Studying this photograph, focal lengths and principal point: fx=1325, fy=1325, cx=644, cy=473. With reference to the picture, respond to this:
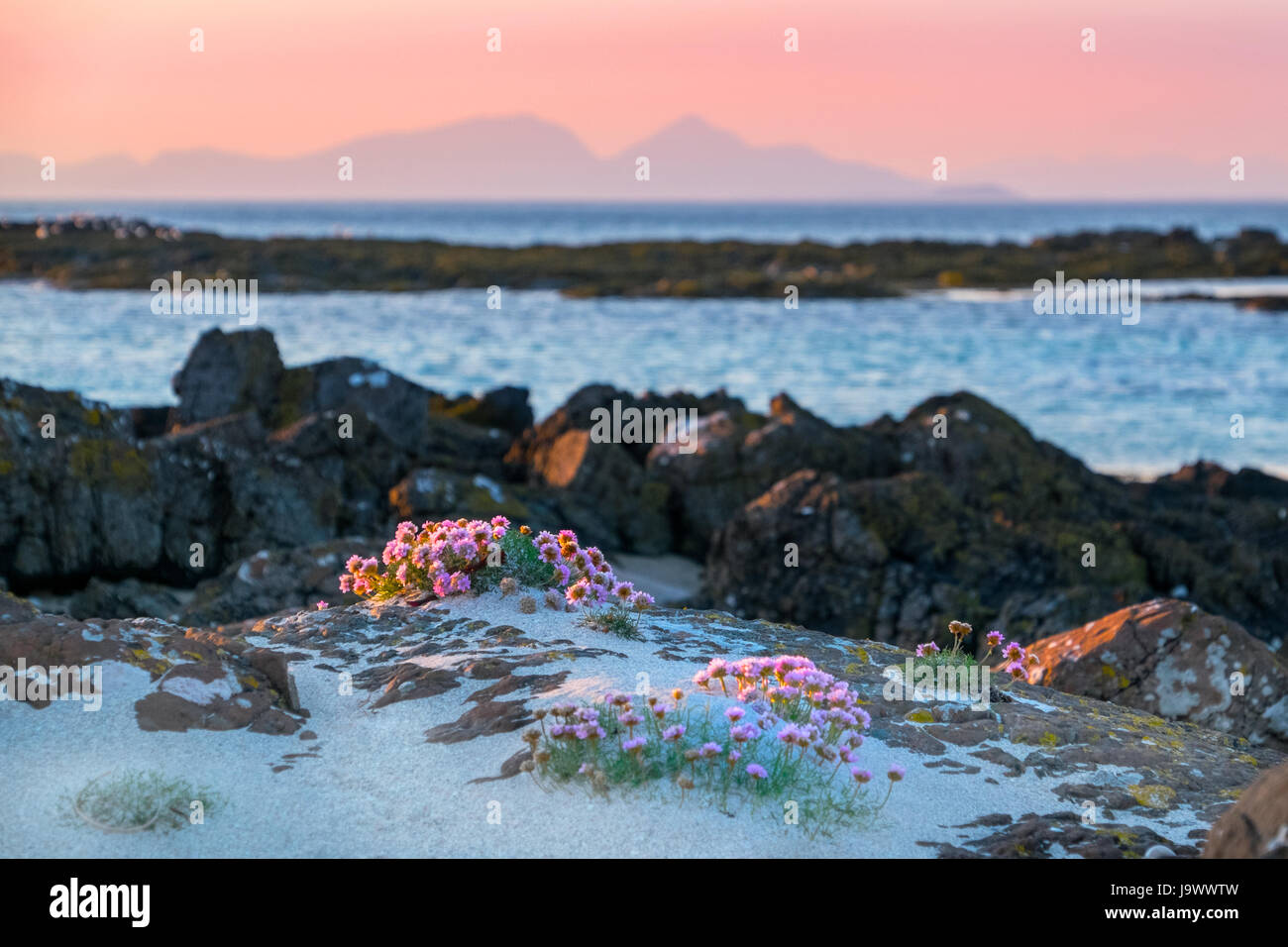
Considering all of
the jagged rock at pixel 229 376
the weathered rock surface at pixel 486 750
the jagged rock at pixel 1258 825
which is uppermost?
the jagged rock at pixel 229 376

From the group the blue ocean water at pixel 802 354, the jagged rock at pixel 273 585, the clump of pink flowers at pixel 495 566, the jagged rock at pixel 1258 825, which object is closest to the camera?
the jagged rock at pixel 1258 825

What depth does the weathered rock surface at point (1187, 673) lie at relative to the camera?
7336 millimetres

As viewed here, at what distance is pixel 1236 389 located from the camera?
29.6m

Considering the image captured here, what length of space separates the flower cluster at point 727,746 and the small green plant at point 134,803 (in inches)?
51.7

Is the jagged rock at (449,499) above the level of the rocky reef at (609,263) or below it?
below

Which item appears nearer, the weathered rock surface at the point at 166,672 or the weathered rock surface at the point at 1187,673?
the weathered rock surface at the point at 166,672

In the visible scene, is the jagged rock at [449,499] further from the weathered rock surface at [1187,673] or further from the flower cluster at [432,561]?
the weathered rock surface at [1187,673]

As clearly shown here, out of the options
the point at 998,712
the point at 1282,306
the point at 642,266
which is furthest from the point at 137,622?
the point at 642,266

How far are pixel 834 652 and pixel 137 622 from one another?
3608 millimetres

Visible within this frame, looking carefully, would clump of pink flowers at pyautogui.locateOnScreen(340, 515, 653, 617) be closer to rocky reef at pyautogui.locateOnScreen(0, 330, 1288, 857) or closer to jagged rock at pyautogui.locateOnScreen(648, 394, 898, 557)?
rocky reef at pyautogui.locateOnScreen(0, 330, 1288, 857)

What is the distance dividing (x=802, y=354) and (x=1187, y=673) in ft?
92.9

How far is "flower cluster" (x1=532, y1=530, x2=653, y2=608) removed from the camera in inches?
289

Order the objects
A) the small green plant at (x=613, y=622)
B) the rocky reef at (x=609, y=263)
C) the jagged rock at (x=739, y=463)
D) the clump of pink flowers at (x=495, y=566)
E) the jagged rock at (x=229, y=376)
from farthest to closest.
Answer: the rocky reef at (x=609, y=263)
the jagged rock at (x=229, y=376)
the jagged rock at (x=739, y=463)
the clump of pink flowers at (x=495, y=566)
the small green plant at (x=613, y=622)

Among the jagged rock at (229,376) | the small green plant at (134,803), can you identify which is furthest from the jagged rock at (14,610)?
the jagged rock at (229,376)
